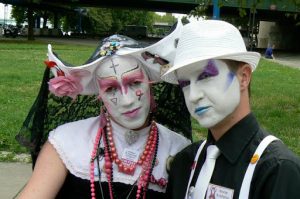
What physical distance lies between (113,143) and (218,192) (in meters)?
0.79

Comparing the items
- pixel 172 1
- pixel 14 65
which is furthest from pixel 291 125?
pixel 172 1

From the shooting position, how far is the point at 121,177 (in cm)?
235

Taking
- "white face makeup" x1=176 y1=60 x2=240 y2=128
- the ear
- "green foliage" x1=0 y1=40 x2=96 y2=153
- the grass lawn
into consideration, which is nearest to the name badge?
"white face makeup" x1=176 y1=60 x2=240 y2=128

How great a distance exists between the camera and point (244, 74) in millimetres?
1770

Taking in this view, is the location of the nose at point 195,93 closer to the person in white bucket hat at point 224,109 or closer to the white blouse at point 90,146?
the person in white bucket hat at point 224,109

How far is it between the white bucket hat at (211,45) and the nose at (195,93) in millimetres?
87

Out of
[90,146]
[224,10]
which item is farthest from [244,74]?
[224,10]

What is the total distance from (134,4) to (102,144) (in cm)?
4014

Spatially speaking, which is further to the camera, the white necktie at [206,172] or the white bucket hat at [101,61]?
the white bucket hat at [101,61]

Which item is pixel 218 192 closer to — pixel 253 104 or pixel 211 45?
pixel 211 45

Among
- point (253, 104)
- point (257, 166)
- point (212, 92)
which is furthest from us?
point (253, 104)

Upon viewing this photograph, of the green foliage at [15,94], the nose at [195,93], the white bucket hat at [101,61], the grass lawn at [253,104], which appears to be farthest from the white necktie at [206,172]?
the green foliage at [15,94]

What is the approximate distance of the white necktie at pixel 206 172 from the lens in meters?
1.77

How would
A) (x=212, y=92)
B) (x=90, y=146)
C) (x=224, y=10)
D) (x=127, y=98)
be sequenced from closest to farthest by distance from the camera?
(x=212, y=92) < (x=127, y=98) < (x=90, y=146) < (x=224, y=10)
